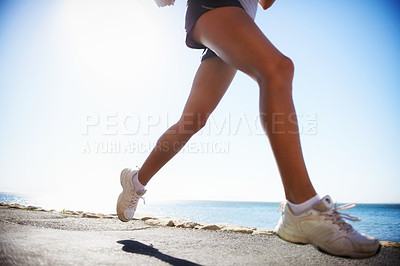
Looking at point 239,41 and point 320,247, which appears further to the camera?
point 239,41

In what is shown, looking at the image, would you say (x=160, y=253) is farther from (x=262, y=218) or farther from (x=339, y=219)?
(x=262, y=218)

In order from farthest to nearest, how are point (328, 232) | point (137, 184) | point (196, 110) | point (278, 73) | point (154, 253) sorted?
point (137, 184) → point (196, 110) → point (154, 253) → point (278, 73) → point (328, 232)

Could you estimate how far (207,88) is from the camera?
170cm

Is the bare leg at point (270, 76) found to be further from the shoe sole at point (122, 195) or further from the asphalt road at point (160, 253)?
the shoe sole at point (122, 195)

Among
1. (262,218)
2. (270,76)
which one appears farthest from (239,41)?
(262,218)

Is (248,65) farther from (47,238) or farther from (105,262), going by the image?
(47,238)

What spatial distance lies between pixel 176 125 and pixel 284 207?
0.92 meters

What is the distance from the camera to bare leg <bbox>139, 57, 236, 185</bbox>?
1688 millimetres

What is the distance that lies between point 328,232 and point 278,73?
2.29 feet

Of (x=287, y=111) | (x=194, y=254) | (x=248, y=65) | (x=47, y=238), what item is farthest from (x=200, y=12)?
(x=47, y=238)

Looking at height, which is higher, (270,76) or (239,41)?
(239,41)

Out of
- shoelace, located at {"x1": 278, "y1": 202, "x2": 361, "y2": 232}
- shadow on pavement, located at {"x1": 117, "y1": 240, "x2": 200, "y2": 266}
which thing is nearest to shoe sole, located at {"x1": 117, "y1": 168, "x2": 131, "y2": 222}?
shadow on pavement, located at {"x1": 117, "y1": 240, "x2": 200, "y2": 266}

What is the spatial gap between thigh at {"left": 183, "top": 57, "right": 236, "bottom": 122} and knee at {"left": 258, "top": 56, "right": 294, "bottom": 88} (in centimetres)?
59

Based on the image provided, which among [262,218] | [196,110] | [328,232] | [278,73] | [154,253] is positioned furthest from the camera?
[262,218]
